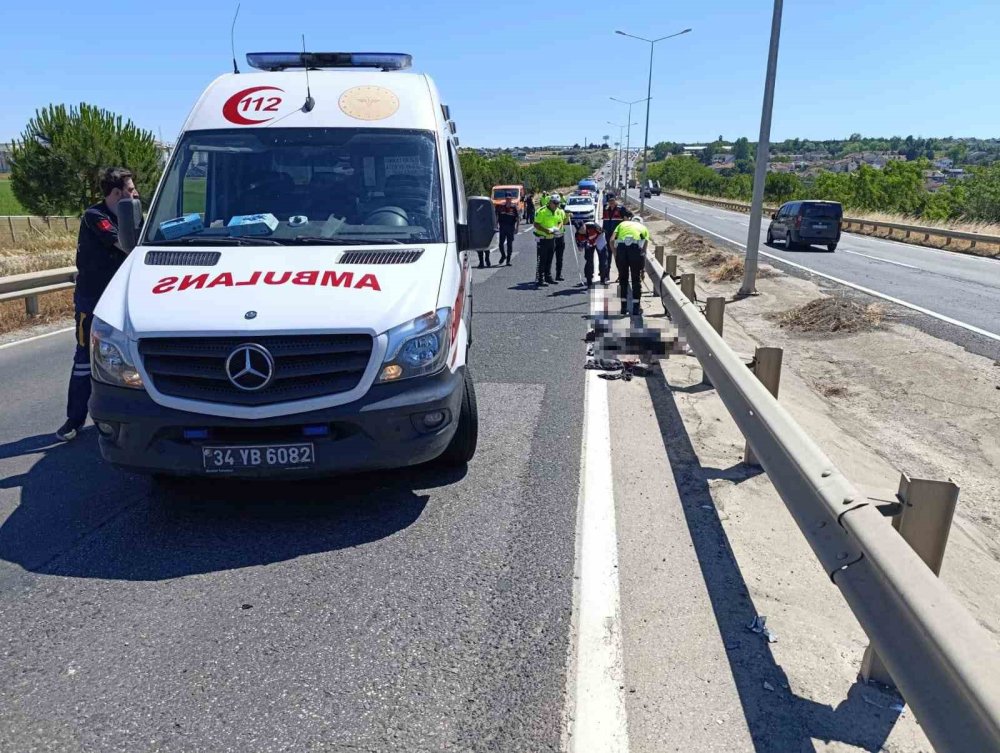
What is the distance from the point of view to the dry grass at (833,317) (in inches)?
431

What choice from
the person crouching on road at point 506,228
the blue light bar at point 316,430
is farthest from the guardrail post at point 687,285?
the person crouching on road at point 506,228

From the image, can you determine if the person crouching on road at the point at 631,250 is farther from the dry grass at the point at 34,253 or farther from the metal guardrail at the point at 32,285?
the dry grass at the point at 34,253

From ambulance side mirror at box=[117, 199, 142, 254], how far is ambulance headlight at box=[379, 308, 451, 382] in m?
2.28

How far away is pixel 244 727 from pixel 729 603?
6.96 ft

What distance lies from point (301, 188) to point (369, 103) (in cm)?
93

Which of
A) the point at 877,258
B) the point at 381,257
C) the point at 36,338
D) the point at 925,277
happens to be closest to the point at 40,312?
the point at 36,338

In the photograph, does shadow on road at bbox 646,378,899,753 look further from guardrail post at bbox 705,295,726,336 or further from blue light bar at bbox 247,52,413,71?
blue light bar at bbox 247,52,413,71

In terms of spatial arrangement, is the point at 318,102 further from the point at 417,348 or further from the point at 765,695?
the point at 765,695

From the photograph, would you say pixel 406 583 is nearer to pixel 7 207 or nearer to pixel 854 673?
pixel 854 673

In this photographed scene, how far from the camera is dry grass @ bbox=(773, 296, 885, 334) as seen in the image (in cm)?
1094

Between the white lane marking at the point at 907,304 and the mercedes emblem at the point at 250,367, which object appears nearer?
the mercedes emblem at the point at 250,367

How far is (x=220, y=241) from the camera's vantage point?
5.10 meters

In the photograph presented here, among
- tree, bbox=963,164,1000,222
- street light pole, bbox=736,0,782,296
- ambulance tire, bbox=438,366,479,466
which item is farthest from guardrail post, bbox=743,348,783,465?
tree, bbox=963,164,1000,222

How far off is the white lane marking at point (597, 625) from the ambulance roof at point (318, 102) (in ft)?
9.34
